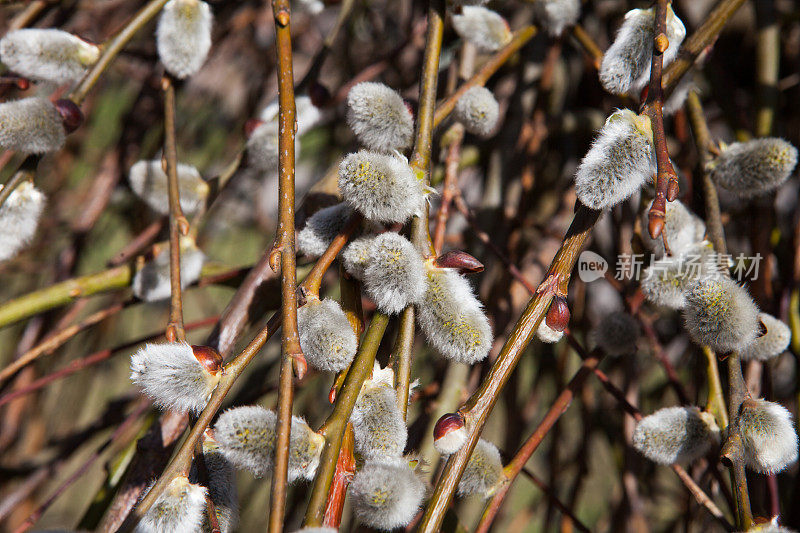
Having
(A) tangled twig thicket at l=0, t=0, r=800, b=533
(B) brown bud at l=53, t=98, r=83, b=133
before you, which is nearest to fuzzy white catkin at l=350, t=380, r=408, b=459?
(A) tangled twig thicket at l=0, t=0, r=800, b=533

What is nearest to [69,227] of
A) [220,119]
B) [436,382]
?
[220,119]

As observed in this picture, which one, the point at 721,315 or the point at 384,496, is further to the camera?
the point at 721,315

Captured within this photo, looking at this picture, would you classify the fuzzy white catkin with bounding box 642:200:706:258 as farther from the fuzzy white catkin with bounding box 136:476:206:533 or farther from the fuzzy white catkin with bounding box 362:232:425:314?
the fuzzy white catkin with bounding box 136:476:206:533

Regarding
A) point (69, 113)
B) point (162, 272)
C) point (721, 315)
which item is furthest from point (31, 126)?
point (721, 315)

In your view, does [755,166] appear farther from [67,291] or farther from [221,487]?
[67,291]

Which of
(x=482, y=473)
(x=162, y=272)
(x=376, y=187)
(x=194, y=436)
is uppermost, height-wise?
(x=376, y=187)

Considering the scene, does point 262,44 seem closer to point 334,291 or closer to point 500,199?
point 334,291

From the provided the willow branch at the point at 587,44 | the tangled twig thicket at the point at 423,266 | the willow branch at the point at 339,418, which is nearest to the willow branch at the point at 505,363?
the tangled twig thicket at the point at 423,266

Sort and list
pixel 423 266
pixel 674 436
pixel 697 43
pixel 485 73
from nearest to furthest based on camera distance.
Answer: pixel 423 266 → pixel 674 436 → pixel 697 43 → pixel 485 73
